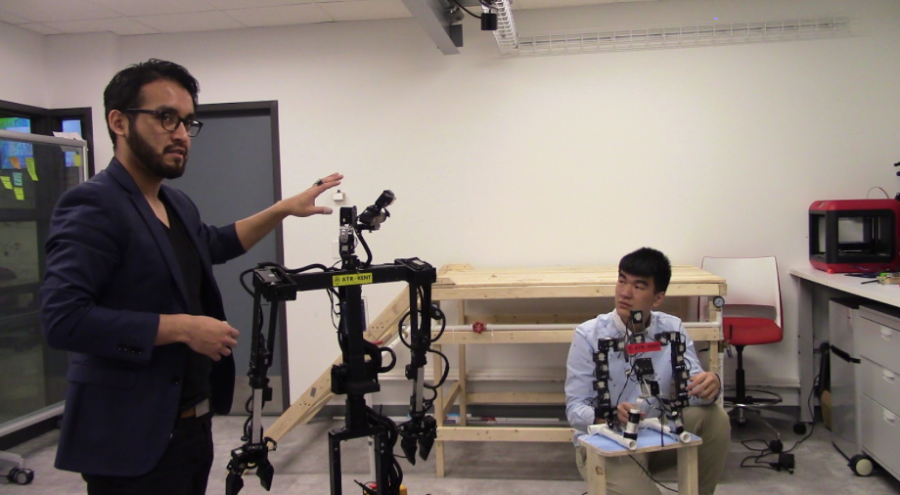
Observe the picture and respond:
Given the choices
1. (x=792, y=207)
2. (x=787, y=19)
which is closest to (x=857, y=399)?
(x=792, y=207)

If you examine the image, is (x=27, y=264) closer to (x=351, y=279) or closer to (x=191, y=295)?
(x=191, y=295)

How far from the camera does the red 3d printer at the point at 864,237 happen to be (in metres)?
3.46

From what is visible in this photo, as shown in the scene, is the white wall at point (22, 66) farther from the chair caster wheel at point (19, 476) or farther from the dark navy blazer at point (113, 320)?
the dark navy blazer at point (113, 320)

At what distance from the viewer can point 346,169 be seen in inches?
162

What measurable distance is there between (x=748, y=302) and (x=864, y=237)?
744 millimetres

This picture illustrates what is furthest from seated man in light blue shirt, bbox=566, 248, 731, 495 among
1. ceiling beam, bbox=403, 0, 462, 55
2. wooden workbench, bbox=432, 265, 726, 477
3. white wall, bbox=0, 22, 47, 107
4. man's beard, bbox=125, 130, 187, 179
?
white wall, bbox=0, 22, 47, 107

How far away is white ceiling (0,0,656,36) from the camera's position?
3650 mm

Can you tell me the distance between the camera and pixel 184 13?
381 cm

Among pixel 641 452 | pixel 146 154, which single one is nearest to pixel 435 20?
pixel 146 154

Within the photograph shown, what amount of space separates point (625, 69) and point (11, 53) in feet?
13.1

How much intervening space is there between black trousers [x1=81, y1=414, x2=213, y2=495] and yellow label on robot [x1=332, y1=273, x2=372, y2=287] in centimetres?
47

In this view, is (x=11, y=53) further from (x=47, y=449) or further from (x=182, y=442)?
(x=182, y=442)

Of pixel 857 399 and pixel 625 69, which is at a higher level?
pixel 625 69

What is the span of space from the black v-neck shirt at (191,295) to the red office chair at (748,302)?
9.87ft
